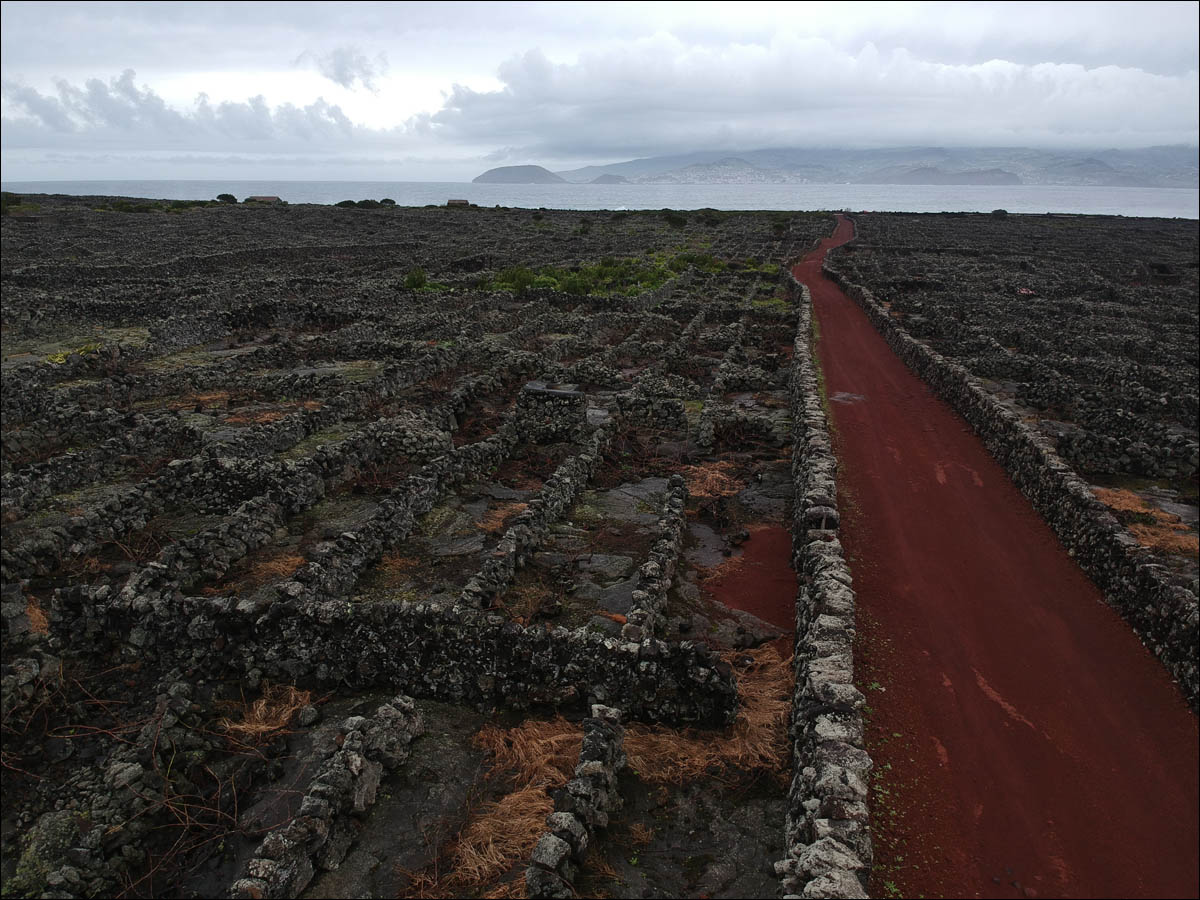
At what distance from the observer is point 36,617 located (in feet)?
39.3

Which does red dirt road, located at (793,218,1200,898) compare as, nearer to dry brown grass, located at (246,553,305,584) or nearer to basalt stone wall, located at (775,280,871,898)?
basalt stone wall, located at (775,280,871,898)

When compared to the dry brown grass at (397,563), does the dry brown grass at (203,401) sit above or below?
above

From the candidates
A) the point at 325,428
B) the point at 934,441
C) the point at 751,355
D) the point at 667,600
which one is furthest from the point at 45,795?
the point at 751,355

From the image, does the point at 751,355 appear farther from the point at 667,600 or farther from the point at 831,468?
the point at 667,600

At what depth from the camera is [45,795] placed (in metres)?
8.67

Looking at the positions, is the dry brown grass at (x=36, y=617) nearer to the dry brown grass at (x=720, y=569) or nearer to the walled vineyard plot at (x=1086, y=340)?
the dry brown grass at (x=720, y=569)

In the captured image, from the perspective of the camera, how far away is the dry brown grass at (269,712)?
9.55m

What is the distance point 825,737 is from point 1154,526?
13451 millimetres

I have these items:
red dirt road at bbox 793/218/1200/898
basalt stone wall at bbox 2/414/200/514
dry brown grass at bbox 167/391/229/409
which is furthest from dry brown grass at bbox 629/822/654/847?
dry brown grass at bbox 167/391/229/409

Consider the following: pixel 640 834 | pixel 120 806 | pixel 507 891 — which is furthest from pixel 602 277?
pixel 507 891

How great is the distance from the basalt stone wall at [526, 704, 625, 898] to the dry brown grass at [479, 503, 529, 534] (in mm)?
7059

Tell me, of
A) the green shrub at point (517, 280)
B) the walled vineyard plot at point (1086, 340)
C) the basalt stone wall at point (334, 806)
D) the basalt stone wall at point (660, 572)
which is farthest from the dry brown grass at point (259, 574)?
the green shrub at point (517, 280)

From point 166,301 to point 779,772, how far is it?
39778 mm

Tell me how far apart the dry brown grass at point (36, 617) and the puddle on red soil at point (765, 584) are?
38.6 ft
